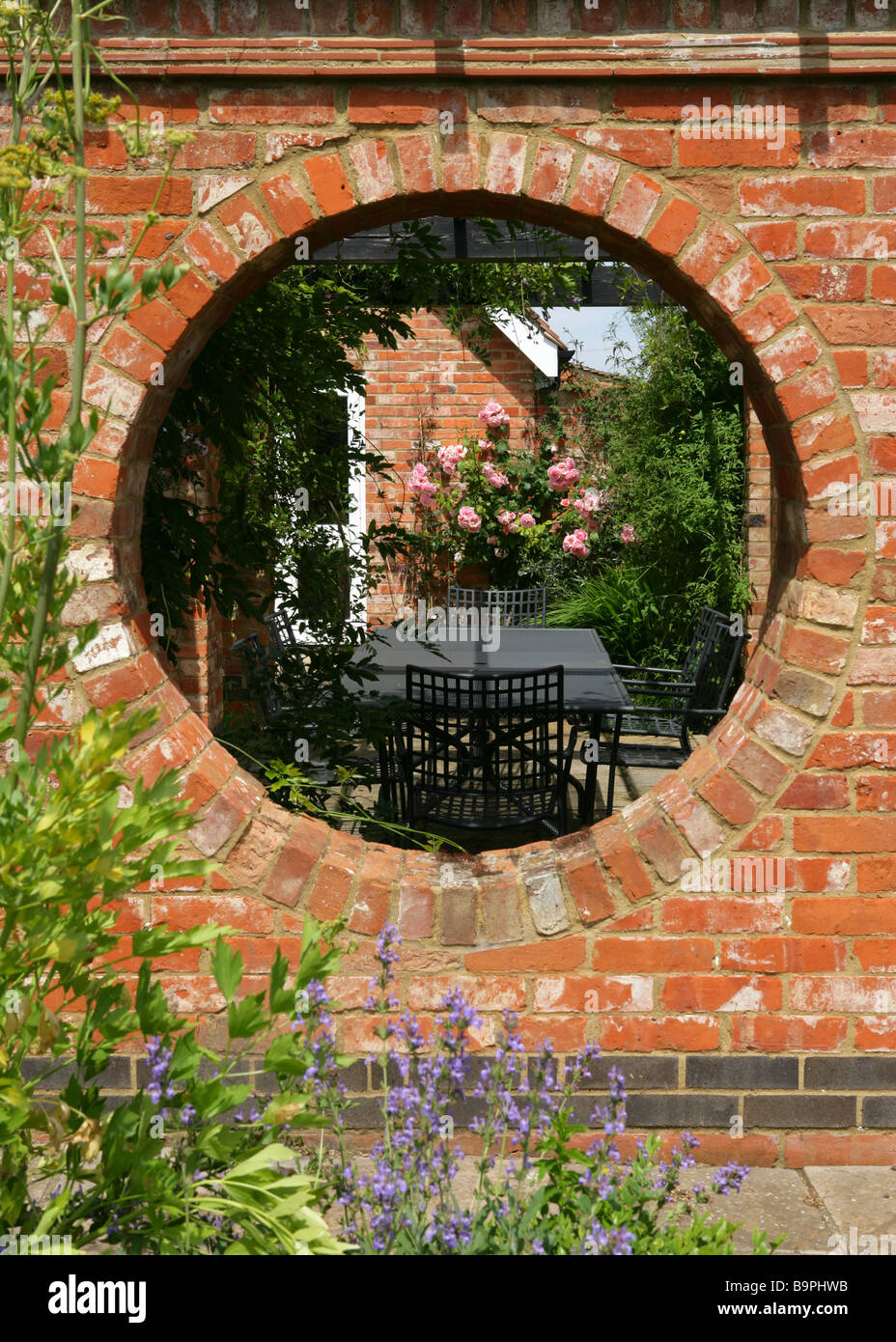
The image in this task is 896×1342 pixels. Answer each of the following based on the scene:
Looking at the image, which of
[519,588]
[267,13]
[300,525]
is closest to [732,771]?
[267,13]

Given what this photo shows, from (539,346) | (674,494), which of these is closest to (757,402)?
(674,494)

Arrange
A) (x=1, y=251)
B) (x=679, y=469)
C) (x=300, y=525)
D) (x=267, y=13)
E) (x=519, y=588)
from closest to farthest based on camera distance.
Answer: (x=1, y=251)
(x=267, y=13)
(x=300, y=525)
(x=679, y=469)
(x=519, y=588)

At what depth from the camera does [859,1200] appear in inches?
113

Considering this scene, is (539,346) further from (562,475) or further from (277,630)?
(277,630)

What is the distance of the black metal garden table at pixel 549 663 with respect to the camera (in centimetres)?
527

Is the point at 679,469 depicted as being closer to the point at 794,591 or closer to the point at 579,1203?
the point at 794,591

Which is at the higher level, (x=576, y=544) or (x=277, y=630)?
(x=576, y=544)

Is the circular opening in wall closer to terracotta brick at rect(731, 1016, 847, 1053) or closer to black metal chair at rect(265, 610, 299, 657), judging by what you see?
black metal chair at rect(265, 610, 299, 657)

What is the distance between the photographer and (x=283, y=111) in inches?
114

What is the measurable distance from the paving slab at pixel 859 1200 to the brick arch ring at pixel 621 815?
304 millimetres

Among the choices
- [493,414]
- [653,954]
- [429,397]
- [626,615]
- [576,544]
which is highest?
[429,397]

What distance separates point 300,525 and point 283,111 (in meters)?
2.22

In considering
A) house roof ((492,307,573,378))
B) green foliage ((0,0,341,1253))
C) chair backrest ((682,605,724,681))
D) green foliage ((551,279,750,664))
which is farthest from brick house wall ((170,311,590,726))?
green foliage ((0,0,341,1253))

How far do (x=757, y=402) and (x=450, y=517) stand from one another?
25.8ft
